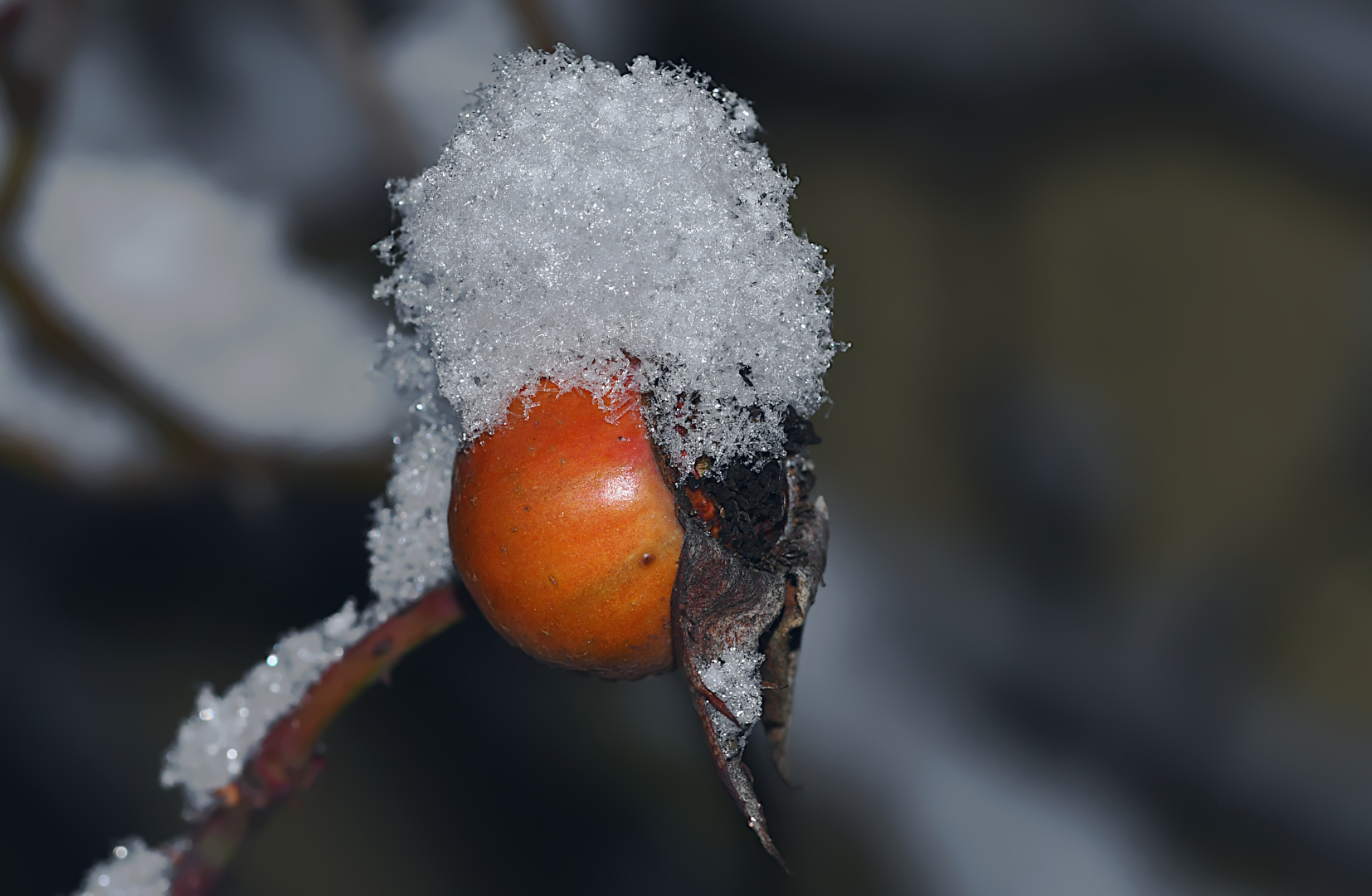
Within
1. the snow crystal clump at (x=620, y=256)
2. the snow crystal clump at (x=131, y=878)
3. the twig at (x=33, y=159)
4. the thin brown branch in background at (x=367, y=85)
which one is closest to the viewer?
the snow crystal clump at (x=620, y=256)

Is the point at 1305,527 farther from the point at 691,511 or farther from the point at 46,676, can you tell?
the point at 46,676

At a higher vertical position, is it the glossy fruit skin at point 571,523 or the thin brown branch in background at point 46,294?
the thin brown branch in background at point 46,294

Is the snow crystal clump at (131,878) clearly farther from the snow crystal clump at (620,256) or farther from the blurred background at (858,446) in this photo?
the snow crystal clump at (620,256)

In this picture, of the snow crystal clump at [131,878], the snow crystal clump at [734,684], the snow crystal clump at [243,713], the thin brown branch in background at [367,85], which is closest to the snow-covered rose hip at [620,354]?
the snow crystal clump at [734,684]

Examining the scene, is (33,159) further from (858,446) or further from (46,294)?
(858,446)

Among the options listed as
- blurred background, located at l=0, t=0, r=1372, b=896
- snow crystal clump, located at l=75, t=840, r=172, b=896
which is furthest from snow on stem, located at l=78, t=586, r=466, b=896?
blurred background, located at l=0, t=0, r=1372, b=896

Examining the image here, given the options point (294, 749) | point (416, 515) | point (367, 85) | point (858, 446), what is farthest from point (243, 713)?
point (858, 446)
